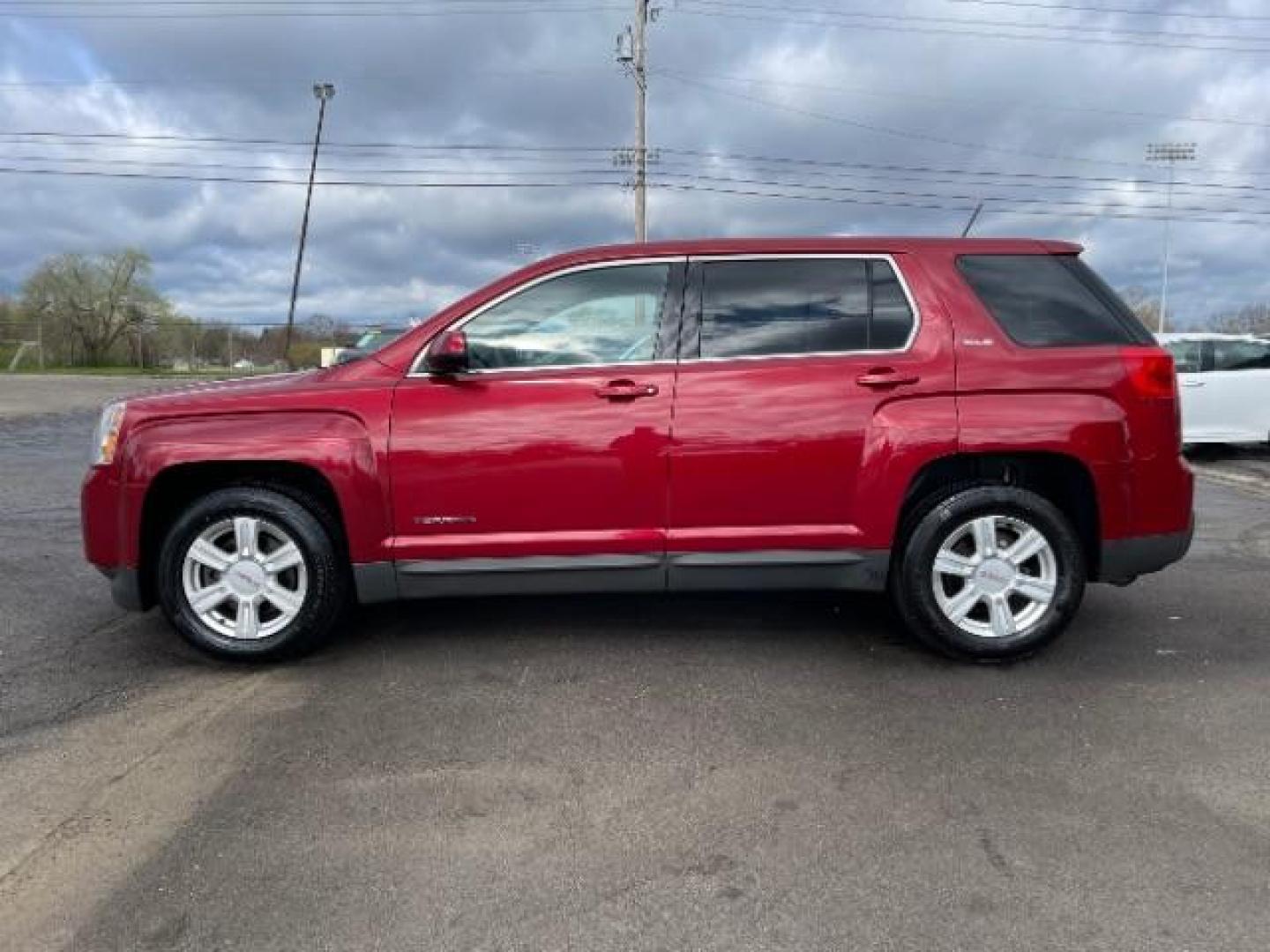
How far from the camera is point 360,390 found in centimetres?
439

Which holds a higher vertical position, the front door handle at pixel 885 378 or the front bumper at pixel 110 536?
the front door handle at pixel 885 378

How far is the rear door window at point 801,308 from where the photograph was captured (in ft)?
14.8

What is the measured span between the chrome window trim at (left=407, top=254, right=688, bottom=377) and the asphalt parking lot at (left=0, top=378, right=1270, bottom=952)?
131cm

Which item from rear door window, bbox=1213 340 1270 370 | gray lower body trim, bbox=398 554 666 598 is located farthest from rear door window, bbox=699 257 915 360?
rear door window, bbox=1213 340 1270 370

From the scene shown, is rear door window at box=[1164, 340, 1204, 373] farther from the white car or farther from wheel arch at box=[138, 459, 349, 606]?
wheel arch at box=[138, 459, 349, 606]

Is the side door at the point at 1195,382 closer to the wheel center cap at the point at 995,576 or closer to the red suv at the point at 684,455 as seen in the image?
the red suv at the point at 684,455

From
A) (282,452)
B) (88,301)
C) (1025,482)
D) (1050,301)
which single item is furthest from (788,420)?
(88,301)

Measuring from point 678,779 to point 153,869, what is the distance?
161 cm

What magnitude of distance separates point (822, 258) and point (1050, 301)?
1.04 metres

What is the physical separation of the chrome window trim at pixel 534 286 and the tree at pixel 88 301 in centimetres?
6581

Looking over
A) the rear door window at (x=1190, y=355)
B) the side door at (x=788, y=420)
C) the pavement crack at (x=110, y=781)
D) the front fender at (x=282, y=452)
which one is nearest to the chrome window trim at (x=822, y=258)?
the side door at (x=788, y=420)

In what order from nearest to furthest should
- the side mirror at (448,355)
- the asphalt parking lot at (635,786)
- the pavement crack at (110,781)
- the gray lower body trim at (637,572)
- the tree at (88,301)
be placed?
the asphalt parking lot at (635,786)
the pavement crack at (110,781)
the side mirror at (448,355)
the gray lower body trim at (637,572)
the tree at (88,301)

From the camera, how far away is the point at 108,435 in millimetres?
4484

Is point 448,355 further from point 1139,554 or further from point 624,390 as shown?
point 1139,554
